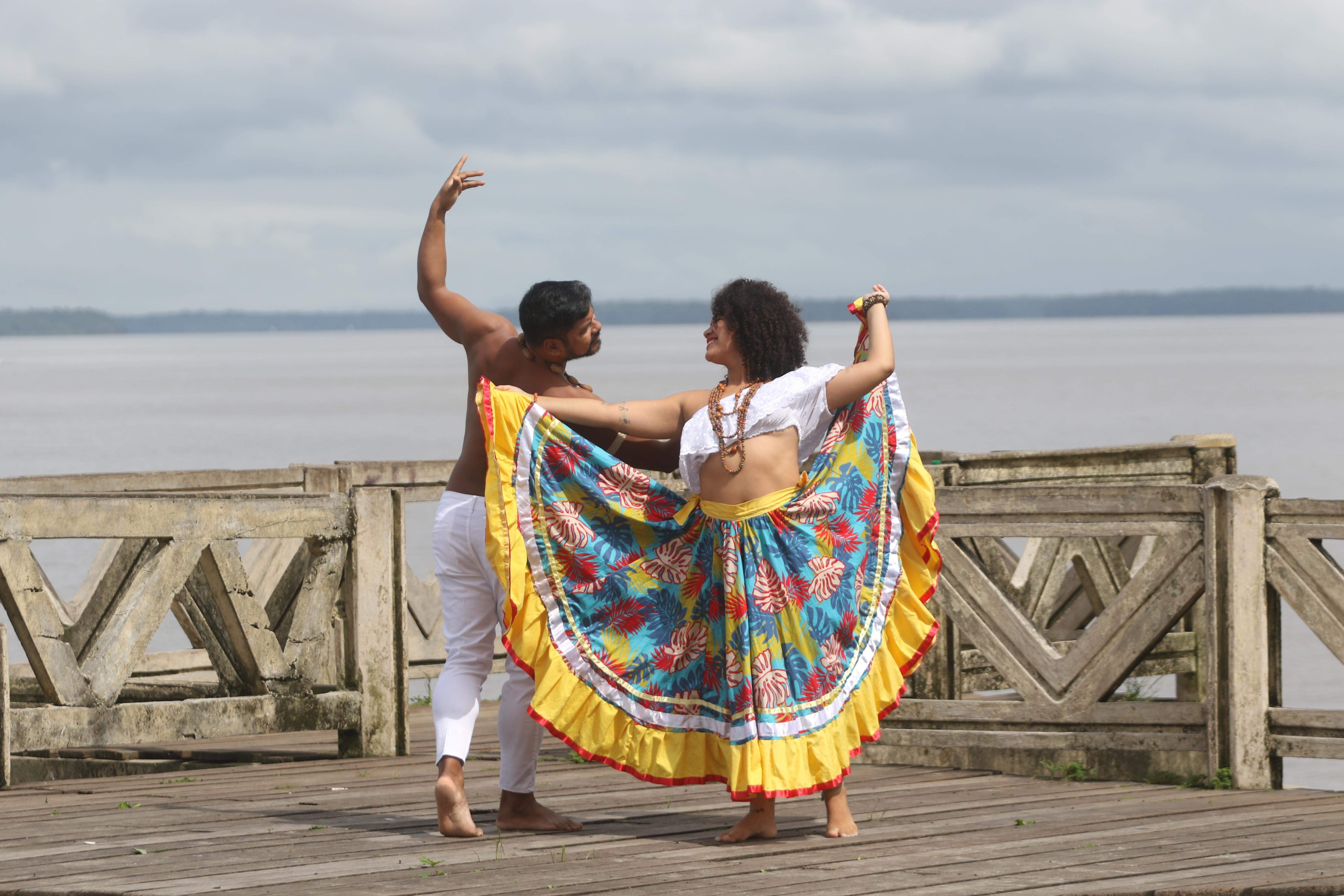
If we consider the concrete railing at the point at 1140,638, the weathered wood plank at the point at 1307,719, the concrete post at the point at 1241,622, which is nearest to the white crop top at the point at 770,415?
the concrete railing at the point at 1140,638

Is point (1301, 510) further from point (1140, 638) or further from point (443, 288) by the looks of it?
point (443, 288)

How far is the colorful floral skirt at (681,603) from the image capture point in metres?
5.36

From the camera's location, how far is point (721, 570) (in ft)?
17.8

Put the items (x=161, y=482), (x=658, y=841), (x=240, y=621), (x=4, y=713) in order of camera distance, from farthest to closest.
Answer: (x=161, y=482) < (x=240, y=621) < (x=4, y=713) < (x=658, y=841)

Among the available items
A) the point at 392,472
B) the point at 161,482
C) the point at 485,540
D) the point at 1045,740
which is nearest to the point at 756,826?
the point at 485,540

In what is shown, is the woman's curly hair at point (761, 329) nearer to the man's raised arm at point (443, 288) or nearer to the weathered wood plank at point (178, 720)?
the man's raised arm at point (443, 288)

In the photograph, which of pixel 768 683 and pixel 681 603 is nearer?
pixel 768 683

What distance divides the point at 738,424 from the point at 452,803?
1.36m

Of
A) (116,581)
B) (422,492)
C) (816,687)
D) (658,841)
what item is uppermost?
(422,492)

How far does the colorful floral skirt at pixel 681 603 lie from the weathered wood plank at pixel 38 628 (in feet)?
6.27

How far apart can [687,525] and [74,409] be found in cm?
8329

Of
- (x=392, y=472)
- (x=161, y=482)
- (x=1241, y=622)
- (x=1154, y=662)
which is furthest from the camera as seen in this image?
(x=392, y=472)

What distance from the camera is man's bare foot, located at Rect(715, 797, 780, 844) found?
5352 mm

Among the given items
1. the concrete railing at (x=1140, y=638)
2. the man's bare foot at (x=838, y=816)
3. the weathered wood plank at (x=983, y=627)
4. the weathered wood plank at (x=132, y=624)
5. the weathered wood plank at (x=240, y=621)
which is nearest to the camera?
the man's bare foot at (x=838, y=816)
